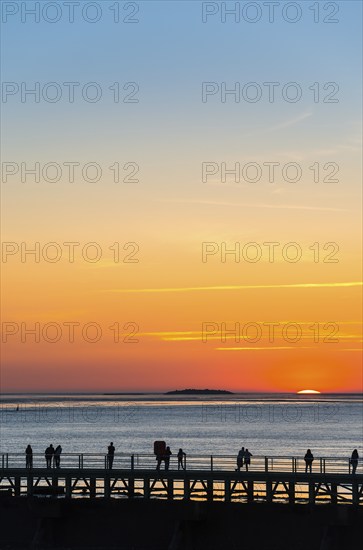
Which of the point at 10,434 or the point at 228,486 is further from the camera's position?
the point at 10,434

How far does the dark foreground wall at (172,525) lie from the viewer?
43531 millimetres

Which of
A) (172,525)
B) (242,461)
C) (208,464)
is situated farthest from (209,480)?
(208,464)

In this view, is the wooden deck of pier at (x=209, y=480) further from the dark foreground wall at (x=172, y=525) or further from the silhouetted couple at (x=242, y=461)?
the silhouetted couple at (x=242, y=461)

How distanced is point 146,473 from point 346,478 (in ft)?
28.7

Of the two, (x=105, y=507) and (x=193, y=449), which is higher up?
(x=105, y=507)

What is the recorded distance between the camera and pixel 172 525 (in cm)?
4472

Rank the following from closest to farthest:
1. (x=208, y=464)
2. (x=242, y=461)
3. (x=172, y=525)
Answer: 1. (x=172, y=525)
2. (x=242, y=461)
3. (x=208, y=464)

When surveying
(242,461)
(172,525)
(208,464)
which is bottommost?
(208,464)

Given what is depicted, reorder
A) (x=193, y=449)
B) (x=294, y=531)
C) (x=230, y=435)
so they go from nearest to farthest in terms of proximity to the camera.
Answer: (x=294, y=531) → (x=193, y=449) → (x=230, y=435)

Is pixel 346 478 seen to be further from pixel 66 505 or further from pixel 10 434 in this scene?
pixel 10 434

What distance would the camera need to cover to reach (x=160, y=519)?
4491cm

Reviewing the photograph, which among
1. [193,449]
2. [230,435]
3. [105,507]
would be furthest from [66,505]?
[230,435]

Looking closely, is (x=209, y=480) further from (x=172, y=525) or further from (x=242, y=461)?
(x=242, y=461)

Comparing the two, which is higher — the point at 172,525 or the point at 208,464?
the point at 172,525
